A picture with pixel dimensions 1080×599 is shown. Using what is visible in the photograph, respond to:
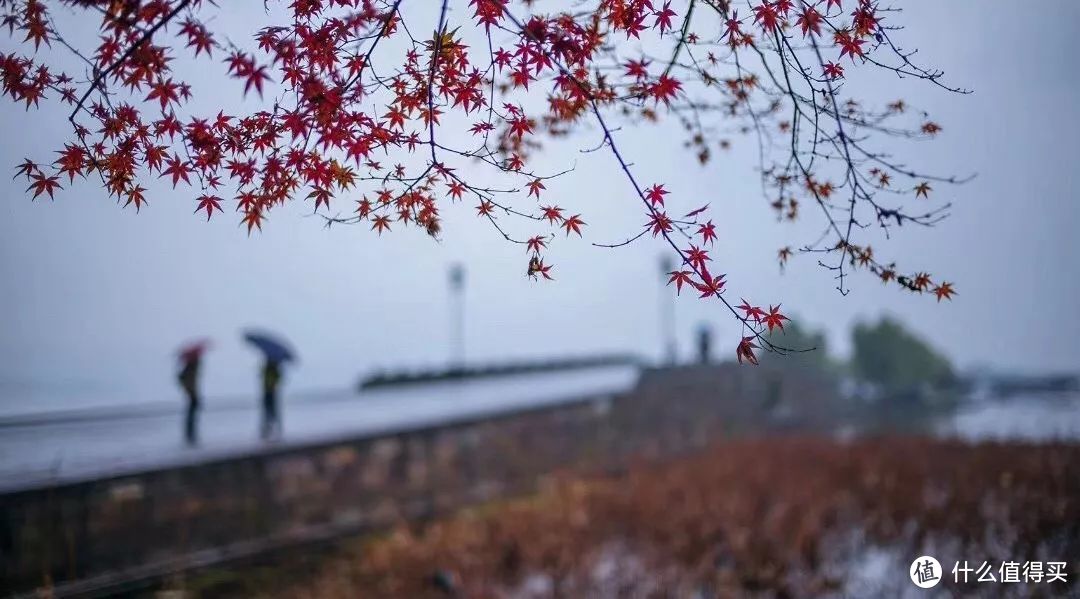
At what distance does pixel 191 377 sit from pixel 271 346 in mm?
1325

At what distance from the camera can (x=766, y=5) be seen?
3.21 meters

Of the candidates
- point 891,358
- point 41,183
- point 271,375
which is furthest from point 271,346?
point 891,358

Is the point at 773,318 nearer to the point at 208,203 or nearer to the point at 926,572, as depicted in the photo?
the point at 208,203

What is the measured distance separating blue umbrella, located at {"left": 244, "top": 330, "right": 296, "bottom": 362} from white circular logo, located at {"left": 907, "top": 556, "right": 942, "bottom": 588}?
8506mm

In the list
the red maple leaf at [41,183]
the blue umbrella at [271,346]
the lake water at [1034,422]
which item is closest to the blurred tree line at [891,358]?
the lake water at [1034,422]

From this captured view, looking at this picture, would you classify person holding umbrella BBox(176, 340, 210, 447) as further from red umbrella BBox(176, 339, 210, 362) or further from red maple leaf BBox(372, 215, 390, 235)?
red maple leaf BBox(372, 215, 390, 235)

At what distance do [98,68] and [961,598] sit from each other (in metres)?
5.73

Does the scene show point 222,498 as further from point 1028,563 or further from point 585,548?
point 1028,563

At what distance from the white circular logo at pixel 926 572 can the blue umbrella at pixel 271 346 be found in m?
8.51

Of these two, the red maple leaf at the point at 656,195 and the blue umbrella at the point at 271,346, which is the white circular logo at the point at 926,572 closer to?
the red maple leaf at the point at 656,195

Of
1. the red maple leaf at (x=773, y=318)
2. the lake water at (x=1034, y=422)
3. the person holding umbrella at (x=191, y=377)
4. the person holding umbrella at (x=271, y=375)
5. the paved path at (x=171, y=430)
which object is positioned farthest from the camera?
the person holding umbrella at (x=271, y=375)

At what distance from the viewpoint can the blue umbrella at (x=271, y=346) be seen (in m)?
11.0

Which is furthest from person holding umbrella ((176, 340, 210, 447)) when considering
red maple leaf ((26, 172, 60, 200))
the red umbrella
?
red maple leaf ((26, 172, 60, 200))

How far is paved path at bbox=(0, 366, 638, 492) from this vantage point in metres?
7.31
